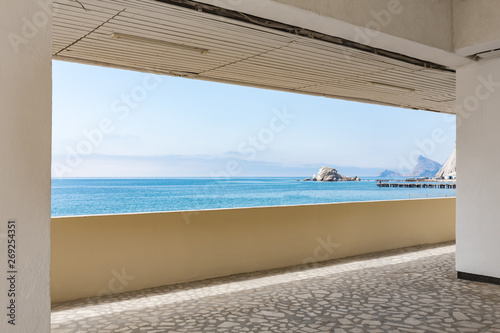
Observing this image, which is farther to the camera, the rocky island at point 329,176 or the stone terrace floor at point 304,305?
the rocky island at point 329,176

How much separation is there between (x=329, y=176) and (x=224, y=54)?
7232 centimetres

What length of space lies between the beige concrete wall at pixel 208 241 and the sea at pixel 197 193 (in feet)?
168

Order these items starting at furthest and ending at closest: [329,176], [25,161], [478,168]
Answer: [329,176] < [478,168] < [25,161]

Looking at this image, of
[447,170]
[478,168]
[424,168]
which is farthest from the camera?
[447,170]

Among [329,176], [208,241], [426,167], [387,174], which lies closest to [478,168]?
[208,241]

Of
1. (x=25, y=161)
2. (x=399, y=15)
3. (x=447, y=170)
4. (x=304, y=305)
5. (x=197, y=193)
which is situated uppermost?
(x=399, y=15)

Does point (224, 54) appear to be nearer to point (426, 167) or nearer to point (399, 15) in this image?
point (399, 15)

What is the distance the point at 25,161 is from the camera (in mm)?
2637

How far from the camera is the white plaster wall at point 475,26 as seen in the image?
5.33 m

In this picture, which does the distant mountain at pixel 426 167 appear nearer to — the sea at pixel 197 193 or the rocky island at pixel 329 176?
the sea at pixel 197 193

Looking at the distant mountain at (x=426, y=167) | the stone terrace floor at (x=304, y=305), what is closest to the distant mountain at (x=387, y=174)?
the distant mountain at (x=426, y=167)

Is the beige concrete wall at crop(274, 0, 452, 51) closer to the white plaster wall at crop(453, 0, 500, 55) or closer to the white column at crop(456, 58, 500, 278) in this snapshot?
the white plaster wall at crop(453, 0, 500, 55)

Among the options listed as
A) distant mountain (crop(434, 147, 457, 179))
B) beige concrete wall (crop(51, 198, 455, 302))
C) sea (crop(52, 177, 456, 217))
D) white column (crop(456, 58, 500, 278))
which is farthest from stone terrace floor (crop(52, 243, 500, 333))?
distant mountain (crop(434, 147, 457, 179))

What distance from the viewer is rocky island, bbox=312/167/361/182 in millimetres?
74562
